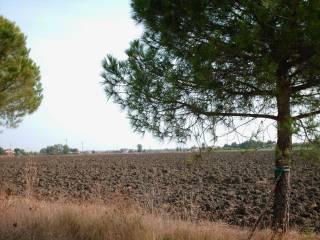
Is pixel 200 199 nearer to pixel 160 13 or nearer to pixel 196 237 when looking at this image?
pixel 196 237

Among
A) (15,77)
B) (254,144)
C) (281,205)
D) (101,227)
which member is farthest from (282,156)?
(15,77)

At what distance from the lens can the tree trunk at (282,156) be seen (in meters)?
5.49

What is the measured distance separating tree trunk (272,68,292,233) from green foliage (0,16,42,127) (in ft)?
43.4

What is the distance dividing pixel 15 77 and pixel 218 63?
13.2m

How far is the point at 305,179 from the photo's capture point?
1809cm

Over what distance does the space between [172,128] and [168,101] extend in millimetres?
474

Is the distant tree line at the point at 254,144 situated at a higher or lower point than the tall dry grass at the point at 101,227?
higher

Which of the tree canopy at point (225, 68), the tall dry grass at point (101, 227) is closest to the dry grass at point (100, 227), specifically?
the tall dry grass at point (101, 227)

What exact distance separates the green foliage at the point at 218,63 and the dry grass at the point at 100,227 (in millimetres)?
1389

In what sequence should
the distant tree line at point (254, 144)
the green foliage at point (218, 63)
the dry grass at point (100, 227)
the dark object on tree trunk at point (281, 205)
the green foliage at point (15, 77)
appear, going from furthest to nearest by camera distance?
the green foliage at point (15, 77) < the dark object on tree trunk at point (281, 205) < the dry grass at point (100, 227) < the distant tree line at point (254, 144) < the green foliage at point (218, 63)

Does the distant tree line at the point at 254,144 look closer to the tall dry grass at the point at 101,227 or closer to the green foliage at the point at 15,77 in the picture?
the tall dry grass at the point at 101,227

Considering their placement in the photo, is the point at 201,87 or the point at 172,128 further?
the point at 172,128

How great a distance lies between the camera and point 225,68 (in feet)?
18.2

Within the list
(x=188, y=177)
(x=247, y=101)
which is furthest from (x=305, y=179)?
(x=247, y=101)
